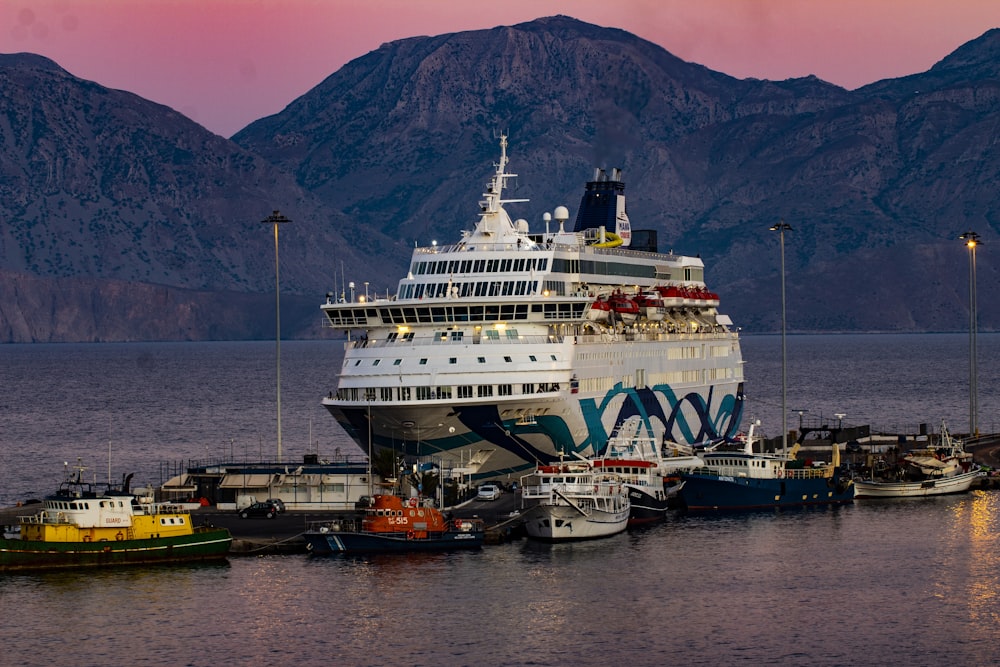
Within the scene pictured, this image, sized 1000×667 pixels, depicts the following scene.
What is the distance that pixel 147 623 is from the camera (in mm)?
60156

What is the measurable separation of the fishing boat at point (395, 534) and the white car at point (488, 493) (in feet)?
27.3

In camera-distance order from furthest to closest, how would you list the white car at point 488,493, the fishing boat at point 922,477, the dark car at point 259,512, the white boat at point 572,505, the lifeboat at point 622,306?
1. the lifeboat at point 622,306
2. the fishing boat at point 922,477
3. the white car at point 488,493
4. the dark car at point 259,512
5. the white boat at point 572,505

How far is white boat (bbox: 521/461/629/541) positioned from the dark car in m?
10.9

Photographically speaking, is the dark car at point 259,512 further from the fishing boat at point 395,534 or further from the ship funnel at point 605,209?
the ship funnel at point 605,209

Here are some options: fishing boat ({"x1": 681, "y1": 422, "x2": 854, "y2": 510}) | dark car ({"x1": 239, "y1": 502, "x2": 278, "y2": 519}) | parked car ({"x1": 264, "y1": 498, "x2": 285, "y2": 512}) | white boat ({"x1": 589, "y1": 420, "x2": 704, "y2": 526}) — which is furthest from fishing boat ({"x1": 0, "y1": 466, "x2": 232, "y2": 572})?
fishing boat ({"x1": 681, "y1": 422, "x2": 854, "y2": 510})

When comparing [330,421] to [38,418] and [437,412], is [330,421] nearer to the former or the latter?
[38,418]

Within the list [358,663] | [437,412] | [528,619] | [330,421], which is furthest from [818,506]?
[330,421]

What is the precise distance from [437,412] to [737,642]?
88.8 feet

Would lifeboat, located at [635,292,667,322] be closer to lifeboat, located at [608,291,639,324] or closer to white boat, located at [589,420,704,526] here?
lifeboat, located at [608,291,639,324]

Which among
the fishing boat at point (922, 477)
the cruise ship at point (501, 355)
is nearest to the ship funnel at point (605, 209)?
the cruise ship at point (501, 355)

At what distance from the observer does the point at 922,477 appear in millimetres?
92375

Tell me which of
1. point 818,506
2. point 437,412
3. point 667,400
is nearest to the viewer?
Answer: point 437,412

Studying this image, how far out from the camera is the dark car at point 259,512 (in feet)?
259

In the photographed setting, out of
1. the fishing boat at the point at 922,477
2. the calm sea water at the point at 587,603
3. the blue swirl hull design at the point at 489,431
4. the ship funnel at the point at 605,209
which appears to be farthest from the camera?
the ship funnel at the point at 605,209
